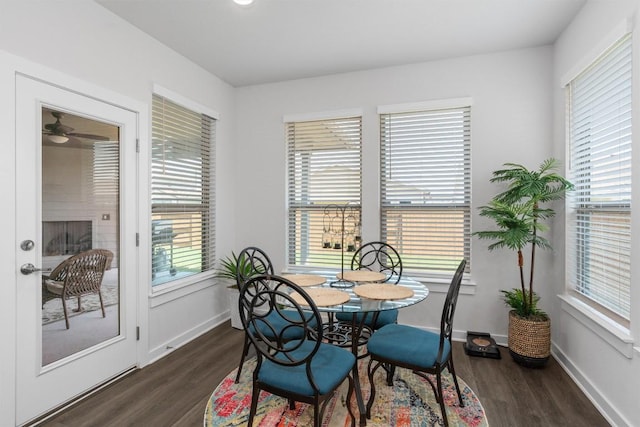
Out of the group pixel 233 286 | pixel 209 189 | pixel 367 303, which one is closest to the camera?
pixel 367 303

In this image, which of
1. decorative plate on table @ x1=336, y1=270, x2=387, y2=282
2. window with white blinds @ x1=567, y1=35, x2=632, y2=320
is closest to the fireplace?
decorative plate on table @ x1=336, y1=270, x2=387, y2=282

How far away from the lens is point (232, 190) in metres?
4.15

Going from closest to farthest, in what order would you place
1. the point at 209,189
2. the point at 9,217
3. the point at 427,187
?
the point at 9,217 < the point at 427,187 < the point at 209,189

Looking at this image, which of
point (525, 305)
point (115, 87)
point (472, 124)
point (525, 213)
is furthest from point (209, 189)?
point (525, 305)

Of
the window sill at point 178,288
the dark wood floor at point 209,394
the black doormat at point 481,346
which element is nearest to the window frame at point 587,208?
the dark wood floor at point 209,394

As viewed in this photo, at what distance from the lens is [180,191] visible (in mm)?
3355

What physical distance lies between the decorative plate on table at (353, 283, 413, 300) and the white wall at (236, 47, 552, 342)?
122 cm

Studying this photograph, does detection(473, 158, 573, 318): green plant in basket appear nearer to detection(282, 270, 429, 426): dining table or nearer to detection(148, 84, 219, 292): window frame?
detection(282, 270, 429, 426): dining table

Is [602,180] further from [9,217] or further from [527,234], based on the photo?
[9,217]

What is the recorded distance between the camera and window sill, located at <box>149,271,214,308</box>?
9.83 feet

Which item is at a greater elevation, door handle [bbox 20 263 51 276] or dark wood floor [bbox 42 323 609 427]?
door handle [bbox 20 263 51 276]

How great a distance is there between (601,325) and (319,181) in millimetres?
2764

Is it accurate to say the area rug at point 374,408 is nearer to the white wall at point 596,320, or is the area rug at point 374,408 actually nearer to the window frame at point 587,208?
the white wall at point 596,320

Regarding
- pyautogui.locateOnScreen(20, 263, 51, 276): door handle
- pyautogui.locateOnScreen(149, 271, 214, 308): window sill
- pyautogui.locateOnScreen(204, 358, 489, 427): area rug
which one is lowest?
pyautogui.locateOnScreen(204, 358, 489, 427): area rug
